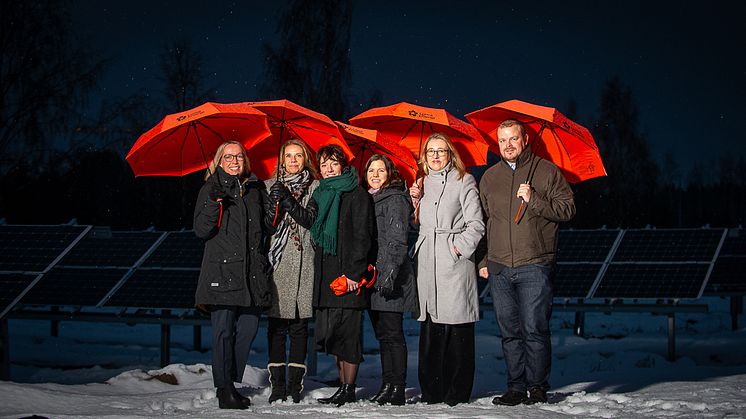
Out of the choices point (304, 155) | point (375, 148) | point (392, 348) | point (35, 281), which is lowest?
point (392, 348)

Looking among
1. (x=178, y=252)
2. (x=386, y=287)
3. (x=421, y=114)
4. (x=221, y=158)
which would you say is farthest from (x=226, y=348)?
(x=178, y=252)

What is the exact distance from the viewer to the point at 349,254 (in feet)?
20.9

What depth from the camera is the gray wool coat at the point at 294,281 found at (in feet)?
21.1

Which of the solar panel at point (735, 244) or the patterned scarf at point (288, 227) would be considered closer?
the patterned scarf at point (288, 227)

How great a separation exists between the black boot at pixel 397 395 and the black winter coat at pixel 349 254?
25.2 inches

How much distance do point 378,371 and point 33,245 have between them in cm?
442

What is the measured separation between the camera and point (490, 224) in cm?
652

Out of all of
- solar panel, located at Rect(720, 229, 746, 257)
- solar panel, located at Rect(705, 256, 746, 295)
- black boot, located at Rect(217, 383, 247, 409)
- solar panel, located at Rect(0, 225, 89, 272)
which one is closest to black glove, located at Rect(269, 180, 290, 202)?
Answer: black boot, located at Rect(217, 383, 247, 409)

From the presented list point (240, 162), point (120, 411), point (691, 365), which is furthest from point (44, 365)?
point (691, 365)

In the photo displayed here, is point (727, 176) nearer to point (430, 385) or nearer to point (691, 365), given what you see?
point (691, 365)

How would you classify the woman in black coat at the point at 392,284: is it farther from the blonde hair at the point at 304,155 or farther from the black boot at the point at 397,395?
the blonde hair at the point at 304,155

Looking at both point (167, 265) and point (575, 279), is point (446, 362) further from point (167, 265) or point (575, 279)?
point (575, 279)

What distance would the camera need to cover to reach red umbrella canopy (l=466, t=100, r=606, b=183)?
6789 mm

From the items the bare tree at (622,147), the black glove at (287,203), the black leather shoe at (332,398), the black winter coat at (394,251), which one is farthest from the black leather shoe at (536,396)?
the bare tree at (622,147)
